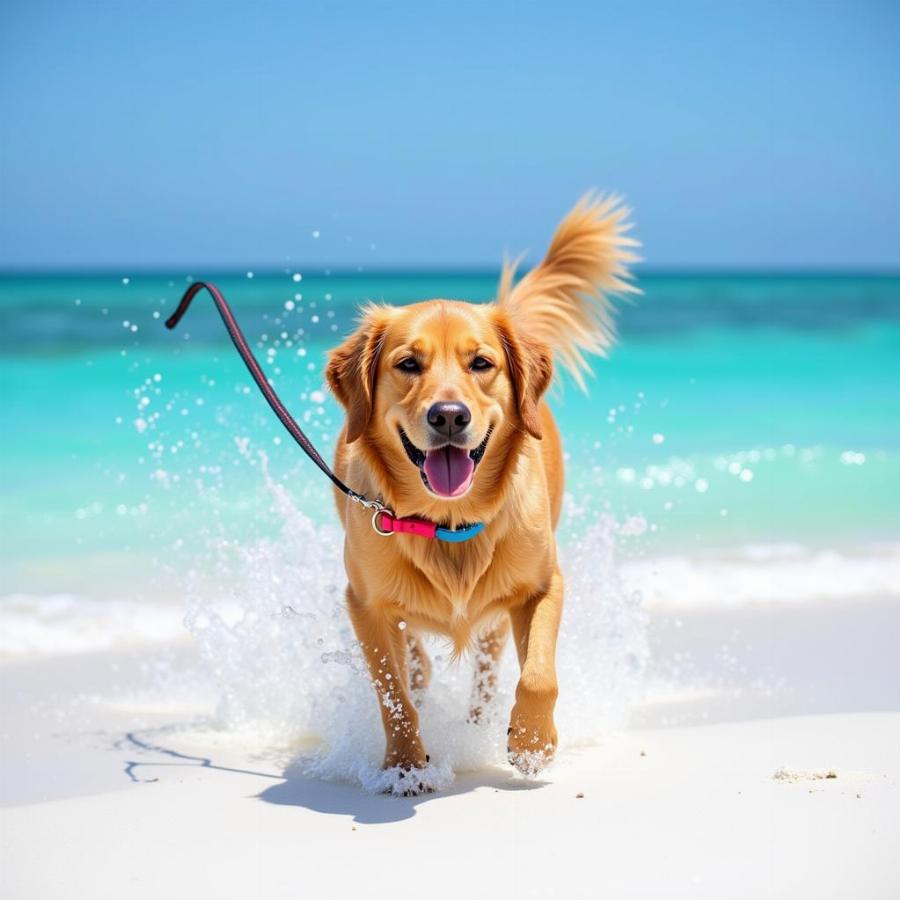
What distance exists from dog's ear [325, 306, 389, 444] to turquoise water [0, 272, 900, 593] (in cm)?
75

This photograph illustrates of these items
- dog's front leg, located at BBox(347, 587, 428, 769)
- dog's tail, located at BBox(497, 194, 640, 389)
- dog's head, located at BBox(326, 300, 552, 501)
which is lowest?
dog's front leg, located at BBox(347, 587, 428, 769)

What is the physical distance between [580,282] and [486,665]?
5.67ft

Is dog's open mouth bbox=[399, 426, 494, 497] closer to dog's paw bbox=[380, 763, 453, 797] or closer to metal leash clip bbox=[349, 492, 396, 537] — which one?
metal leash clip bbox=[349, 492, 396, 537]

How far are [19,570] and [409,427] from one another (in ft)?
13.3

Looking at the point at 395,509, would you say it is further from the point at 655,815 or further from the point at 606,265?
the point at 606,265

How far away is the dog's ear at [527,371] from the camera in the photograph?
11.9ft

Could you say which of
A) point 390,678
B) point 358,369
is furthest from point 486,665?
point 358,369

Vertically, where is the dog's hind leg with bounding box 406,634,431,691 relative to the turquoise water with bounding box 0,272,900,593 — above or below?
below

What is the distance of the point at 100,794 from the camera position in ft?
11.6

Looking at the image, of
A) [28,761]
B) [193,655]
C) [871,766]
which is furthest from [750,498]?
[28,761]

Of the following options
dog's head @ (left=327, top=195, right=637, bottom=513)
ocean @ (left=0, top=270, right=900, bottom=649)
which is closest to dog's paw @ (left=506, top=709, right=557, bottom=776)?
dog's head @ (left=327, top=195, right=637, bottom=513)

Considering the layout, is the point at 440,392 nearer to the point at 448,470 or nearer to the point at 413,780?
the point at 448,470

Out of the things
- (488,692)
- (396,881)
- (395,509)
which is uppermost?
(395,509)

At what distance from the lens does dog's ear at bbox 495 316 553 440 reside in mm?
3633
